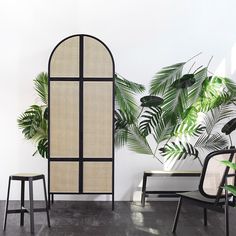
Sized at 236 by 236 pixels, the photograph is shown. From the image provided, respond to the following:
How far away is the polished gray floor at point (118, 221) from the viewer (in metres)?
4.54

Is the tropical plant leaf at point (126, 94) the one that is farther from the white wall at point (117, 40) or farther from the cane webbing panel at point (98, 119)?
the cane webbing panel at point (98, 119)

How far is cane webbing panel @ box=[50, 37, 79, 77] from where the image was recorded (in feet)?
18.2

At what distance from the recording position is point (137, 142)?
6.15 m

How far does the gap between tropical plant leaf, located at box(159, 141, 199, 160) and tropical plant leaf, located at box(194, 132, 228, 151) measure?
0.12 m

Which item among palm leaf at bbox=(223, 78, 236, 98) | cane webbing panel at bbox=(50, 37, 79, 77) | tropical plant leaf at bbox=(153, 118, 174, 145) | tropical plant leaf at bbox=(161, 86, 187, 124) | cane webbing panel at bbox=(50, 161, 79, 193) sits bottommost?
cane webbing panel at bbox=(50, 161, 79, 193)

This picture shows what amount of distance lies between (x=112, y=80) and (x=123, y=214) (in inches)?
61.6

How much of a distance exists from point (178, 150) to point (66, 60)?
187 cm

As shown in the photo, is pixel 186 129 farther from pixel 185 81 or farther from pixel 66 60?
pixel 66 60

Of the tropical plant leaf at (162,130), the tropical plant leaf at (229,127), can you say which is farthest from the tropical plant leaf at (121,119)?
the tropical plant leaf at (229,127)

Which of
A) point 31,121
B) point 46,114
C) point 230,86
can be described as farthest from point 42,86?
point 230,86

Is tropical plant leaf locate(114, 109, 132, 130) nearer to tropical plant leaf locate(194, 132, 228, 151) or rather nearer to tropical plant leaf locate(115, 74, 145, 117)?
tropical plant leaf locate(115, 74, 145, 117)

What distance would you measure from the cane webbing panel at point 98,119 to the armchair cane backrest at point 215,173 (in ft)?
5.63

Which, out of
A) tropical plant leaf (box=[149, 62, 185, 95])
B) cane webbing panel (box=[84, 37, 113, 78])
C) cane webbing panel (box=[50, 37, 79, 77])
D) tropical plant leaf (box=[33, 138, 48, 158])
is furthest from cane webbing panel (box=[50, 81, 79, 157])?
tropical plant leaf (box=[149, 62, 185, 95])

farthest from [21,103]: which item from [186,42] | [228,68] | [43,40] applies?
[228,68]
